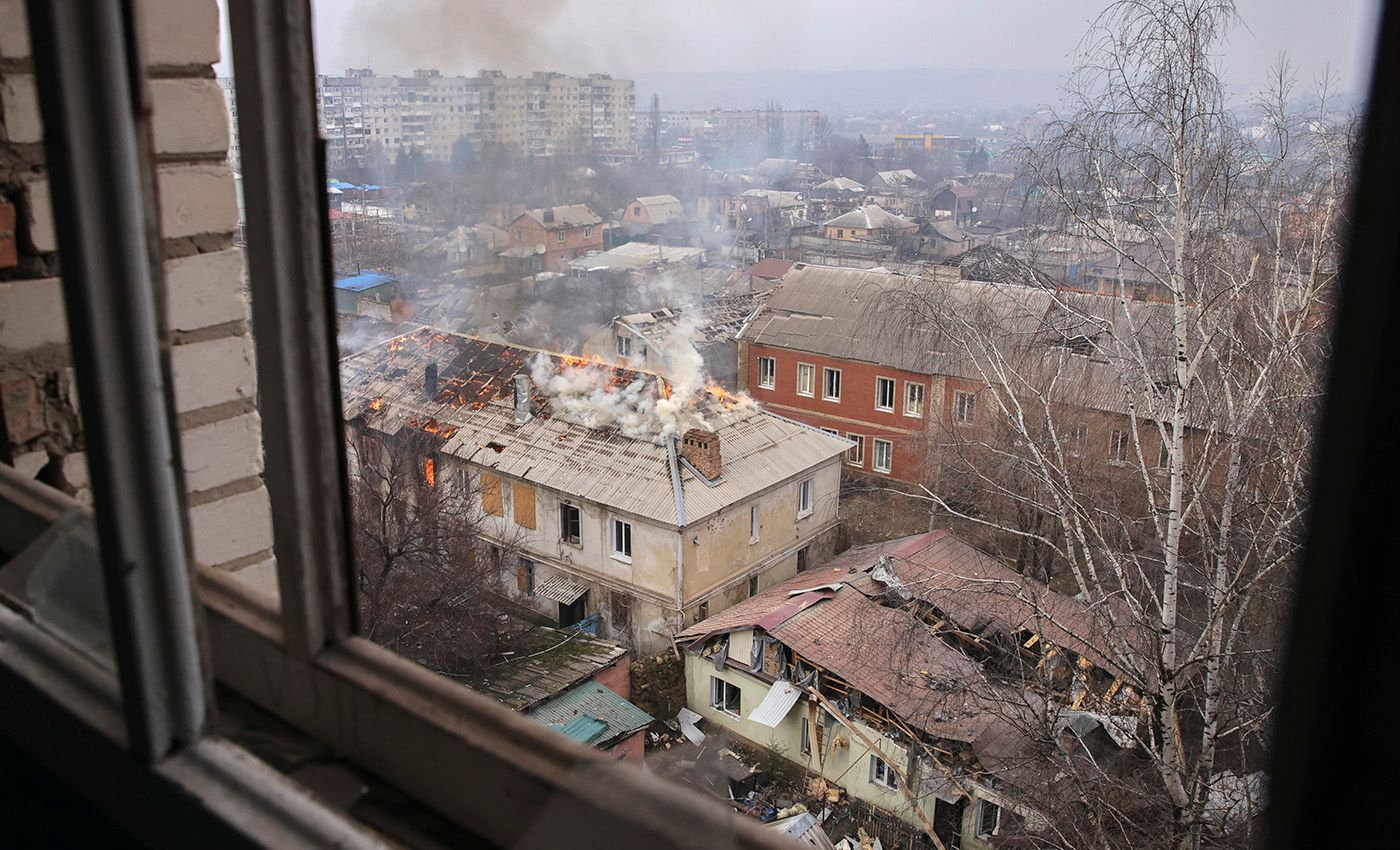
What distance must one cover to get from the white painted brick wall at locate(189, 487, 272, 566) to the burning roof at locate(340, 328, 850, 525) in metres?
7.41

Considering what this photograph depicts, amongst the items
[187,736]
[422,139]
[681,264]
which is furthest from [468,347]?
[187,736]

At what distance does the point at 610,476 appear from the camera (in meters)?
9.53

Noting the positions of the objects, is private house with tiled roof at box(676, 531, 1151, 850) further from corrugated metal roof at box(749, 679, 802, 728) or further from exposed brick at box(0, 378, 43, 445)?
exposed brick at box(0, 378, 43, 445)

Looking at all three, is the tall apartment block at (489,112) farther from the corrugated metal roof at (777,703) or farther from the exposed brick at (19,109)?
the exposed brick at (19,109)

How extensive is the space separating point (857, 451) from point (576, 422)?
3099mm

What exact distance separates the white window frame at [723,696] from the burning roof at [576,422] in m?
Answer: 1.70

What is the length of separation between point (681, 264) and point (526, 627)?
30.1 ft

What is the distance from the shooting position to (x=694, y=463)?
9734mm

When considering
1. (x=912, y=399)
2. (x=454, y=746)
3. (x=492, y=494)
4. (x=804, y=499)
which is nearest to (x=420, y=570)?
(x=492, y=494)

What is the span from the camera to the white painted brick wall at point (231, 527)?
136 cm

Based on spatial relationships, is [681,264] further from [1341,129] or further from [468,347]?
[1341,129]

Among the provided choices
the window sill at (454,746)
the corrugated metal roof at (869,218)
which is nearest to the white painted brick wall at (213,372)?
the window sill at (454,746)

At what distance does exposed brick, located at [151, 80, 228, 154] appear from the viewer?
4.43 ft

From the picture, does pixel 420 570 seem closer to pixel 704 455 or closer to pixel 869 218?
pixel 704 455
